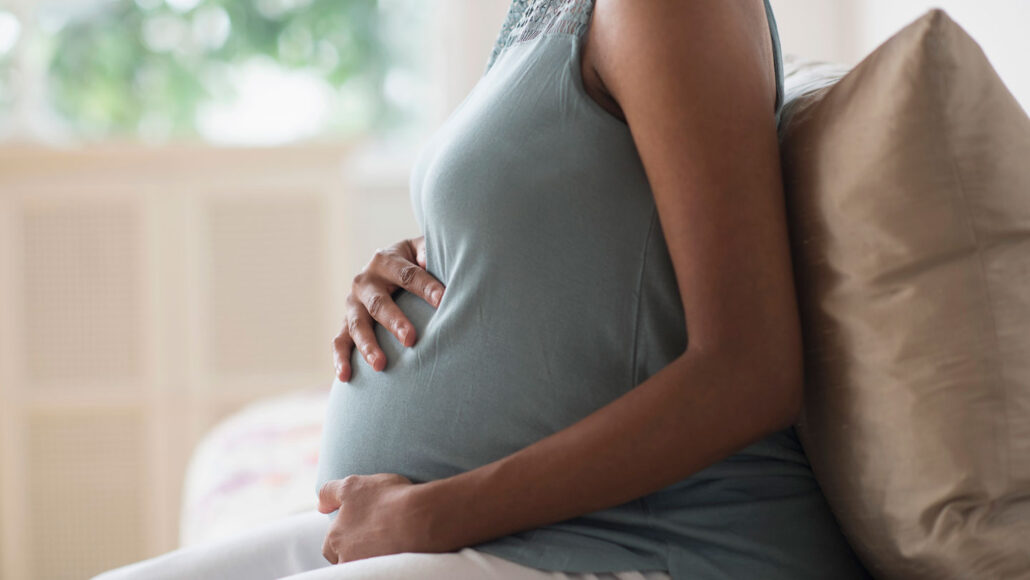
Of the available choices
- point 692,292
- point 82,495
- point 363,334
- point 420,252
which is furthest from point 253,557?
point 82,495

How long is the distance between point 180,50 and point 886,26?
2.17m

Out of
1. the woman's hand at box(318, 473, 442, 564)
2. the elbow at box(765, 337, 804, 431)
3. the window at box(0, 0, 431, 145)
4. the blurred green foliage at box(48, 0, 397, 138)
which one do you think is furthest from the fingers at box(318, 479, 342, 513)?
the blurred green foliage at box(48, 0, 397, 138)

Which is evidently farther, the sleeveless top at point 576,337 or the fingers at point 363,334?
the fingers at point 363,334

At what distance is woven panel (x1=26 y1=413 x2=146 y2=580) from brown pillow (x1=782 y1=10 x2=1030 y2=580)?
234 centimetres

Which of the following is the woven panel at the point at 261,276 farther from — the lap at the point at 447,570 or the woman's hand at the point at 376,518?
the lap at the point at 447,570

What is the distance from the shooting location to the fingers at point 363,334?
794 millimetres

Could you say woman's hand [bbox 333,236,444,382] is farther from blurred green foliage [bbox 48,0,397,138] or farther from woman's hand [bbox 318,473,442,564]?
blurred green foliage [bbox 48,0,397,138]

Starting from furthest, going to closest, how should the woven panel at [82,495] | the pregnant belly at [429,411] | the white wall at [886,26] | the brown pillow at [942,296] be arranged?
the woven panel at [82,495] < the white wall at [886,26] < the pregnant belly at [429,411] < the brown pillow at [942,296]

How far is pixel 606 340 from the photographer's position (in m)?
0.69

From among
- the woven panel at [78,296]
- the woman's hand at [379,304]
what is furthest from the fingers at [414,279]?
the woven panel at [78,296]

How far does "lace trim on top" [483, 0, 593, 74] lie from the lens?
0.72 metres

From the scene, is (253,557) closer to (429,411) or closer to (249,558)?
(249,558)

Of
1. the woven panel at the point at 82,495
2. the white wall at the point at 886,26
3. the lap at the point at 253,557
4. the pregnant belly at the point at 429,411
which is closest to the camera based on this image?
the pregnant belly at the point at 429,411

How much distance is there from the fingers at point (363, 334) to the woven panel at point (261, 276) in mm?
1733
